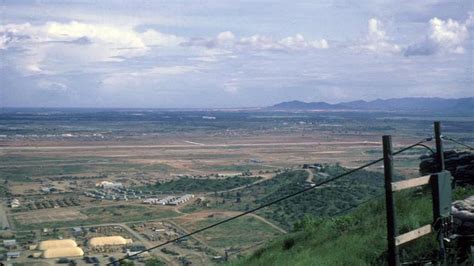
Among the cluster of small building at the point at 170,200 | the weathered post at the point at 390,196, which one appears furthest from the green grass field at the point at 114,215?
the weathered post at the point at 390,196

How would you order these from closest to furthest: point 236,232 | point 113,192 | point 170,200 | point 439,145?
1. point 439,145
2. point 236,232
3. point 170,200
4. point 113,192

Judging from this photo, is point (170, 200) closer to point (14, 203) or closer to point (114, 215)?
point (114, 215)

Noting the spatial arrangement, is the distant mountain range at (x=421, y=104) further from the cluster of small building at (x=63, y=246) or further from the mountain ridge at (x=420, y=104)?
the cluster of small building at (x=63, y=246)

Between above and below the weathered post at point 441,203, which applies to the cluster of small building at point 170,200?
below

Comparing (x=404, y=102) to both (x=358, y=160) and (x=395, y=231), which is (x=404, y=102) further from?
(x=395, y=231)

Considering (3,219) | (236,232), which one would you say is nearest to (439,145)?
(236,232)

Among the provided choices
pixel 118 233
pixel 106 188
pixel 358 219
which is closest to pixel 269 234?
pixel 118 233
